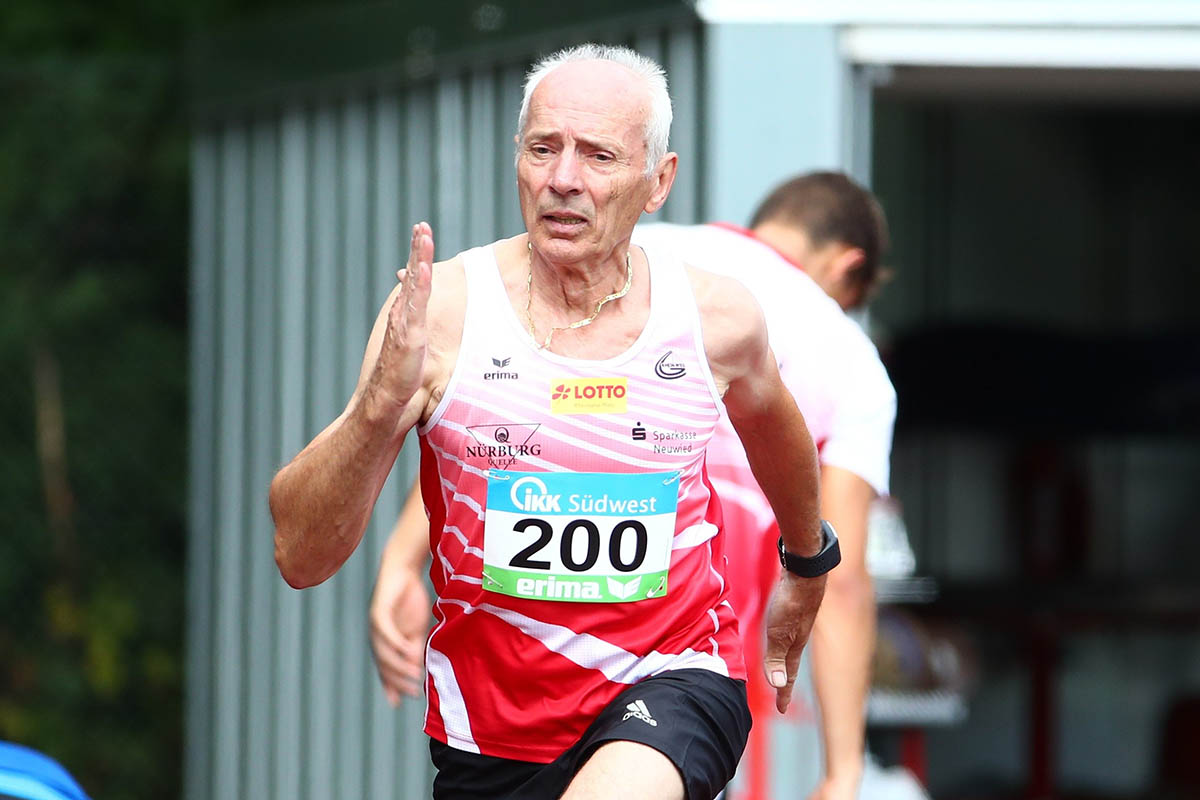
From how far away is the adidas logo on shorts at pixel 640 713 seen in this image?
275 centimetres

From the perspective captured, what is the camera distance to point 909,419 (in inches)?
388

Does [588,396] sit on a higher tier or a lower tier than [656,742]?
higher

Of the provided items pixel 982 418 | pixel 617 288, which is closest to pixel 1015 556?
pixel 982 418

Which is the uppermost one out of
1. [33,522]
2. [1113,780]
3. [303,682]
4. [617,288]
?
[617,288]

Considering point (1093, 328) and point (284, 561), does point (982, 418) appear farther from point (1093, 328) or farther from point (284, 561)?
point (284, 561)

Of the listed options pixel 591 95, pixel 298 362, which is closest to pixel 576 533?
pixel 591 95

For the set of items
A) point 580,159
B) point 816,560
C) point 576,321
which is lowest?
point 816,560

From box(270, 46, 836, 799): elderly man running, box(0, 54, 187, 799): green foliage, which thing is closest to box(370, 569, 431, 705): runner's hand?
box(270, 46, 836, 799): elderly man running

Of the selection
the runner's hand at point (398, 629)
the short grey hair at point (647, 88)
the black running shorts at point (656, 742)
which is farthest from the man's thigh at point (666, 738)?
the short grey hair at point (647, 88)

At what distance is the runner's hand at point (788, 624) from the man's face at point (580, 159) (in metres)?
0.76

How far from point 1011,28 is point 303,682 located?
10.8 ft

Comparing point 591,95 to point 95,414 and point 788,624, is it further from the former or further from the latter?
point 95,414

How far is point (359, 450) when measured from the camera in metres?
2.50

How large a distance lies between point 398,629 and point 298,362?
3026 millimetres
